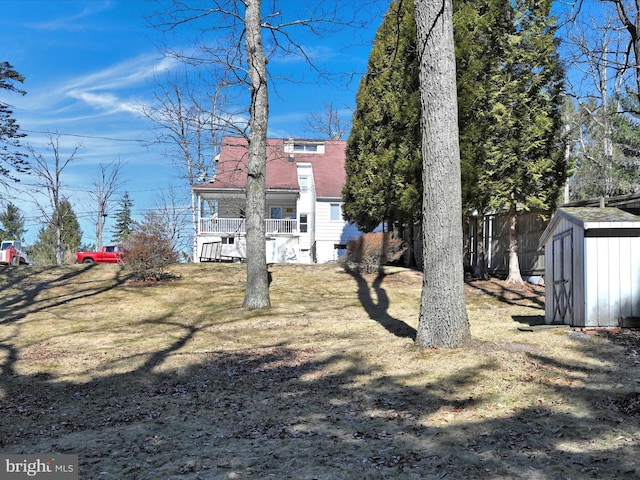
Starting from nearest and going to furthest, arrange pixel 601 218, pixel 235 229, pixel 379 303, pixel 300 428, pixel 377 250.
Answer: pixel 300 428 < pixel 601 218 < pixel 379 303 < pixel 377 250 < pixel 235 229

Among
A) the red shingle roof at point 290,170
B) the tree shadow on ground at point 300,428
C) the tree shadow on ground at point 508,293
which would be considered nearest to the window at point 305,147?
the red shingle roof at point 290,170

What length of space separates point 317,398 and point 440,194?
10.6 ft

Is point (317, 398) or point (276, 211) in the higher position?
point (276, 211)

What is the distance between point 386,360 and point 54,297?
11.8 metres

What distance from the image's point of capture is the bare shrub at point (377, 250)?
20.9 meters

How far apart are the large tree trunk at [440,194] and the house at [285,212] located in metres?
22.3

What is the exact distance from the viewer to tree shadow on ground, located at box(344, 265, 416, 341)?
9984mm

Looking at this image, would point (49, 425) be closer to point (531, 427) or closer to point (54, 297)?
point (531, 427)

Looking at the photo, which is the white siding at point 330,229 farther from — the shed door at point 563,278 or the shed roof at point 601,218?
the shed roof at point 601,218

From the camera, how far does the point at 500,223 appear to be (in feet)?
63.3

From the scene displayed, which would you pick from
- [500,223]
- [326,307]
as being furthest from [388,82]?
[326,307]

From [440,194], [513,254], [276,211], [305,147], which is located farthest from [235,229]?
[440,194]

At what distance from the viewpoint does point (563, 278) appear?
9.02 m

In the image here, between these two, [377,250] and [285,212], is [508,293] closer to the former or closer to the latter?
[377,250]
